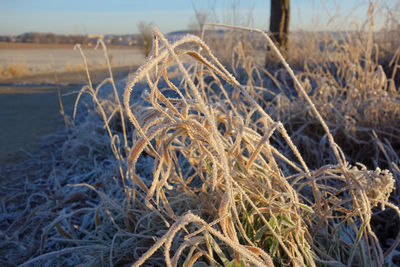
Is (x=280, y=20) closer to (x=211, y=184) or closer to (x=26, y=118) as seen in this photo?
(x=26, y=118)

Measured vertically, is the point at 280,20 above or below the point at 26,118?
above

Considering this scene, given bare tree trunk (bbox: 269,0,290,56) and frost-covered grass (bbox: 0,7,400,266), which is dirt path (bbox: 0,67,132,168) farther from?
bare tree trunk (bbox: 269,0,290,56)

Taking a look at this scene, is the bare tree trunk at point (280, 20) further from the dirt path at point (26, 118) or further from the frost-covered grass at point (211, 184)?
the dirt path at point (26, 118)

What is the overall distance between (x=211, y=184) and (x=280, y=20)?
117 inches

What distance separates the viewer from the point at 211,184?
0.61m

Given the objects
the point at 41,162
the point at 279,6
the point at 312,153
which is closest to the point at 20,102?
the point at 41,162

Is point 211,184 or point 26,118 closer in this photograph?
point 211,184

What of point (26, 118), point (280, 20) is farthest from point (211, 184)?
point (26, 118)

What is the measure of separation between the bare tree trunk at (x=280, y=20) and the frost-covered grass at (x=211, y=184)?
1.69 metres

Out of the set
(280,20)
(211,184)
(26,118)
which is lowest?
(26,118)

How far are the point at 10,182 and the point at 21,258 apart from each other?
0.76 metres

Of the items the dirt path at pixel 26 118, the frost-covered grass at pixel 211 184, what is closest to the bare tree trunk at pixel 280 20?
the frost-covered grass at pixel 211 184

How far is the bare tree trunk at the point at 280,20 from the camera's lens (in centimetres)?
313

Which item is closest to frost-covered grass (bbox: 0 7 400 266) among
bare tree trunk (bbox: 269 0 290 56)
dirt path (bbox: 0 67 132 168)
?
dirt path (bbox: 0 67 132 168)
